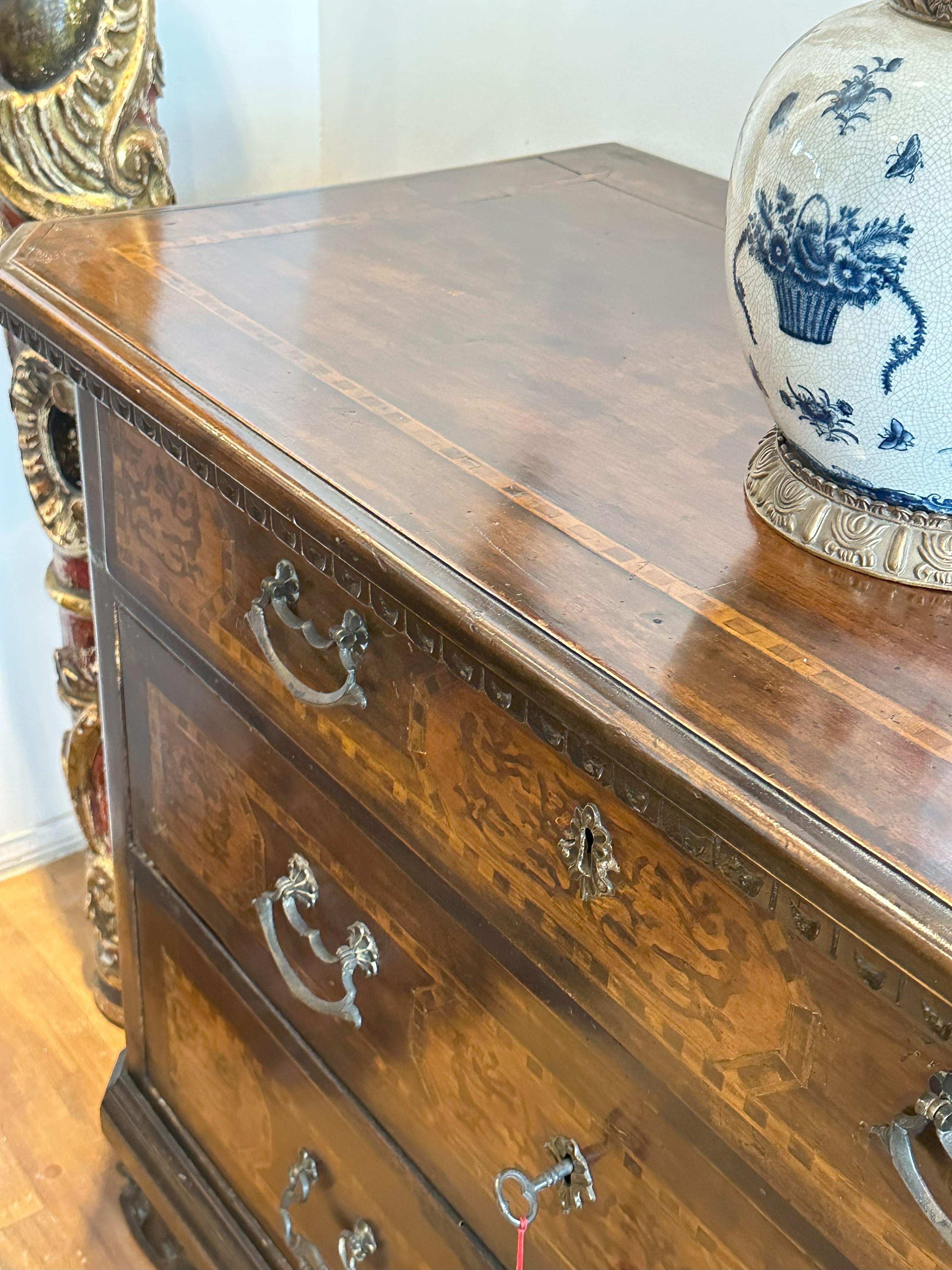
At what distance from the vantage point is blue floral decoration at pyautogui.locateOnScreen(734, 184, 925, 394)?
16.9 inches

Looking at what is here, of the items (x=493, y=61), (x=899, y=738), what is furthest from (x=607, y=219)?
(x=899, y=738)

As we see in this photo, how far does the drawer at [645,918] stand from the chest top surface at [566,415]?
40 mm

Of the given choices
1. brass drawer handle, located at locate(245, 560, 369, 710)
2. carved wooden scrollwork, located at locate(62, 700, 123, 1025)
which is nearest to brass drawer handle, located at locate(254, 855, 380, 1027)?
brass drawer handle, located at locate(245, 560, 369, 710)

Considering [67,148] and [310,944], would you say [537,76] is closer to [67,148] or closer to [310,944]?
[67,148]

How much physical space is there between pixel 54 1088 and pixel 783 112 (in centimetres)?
118

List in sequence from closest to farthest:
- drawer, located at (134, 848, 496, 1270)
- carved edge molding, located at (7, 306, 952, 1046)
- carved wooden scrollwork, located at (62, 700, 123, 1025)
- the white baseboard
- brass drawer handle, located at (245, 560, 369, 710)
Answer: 1. carved edge molding, located at (7, 306, 952, 1046)
2. brass drawer handle, located at (245, 560, 369, 710)
3. drawer, located at (134, 848, 496, 1270)
4. carved wooden scrollwork, located at (62, 700, 123, 1025)
5. the white baseboard

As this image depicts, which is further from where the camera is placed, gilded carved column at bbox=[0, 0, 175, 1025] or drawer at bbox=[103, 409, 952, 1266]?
gilded carved column at bbox=[0, 0, 175, 1025]

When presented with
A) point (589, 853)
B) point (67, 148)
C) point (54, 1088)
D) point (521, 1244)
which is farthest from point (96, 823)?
point (589, 853)

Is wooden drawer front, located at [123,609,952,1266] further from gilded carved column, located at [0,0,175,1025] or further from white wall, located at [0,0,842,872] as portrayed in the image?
white wall, located at [0,0,842,872]

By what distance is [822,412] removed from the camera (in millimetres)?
488

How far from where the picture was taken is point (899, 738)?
424 millimetres

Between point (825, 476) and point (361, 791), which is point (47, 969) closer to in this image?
point (361, 791)

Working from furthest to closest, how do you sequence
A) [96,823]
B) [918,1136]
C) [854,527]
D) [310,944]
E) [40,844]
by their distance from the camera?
1. [40,844]
2. [96,823]
3. [310,944]
4. [854,527]
5. [918,1136]

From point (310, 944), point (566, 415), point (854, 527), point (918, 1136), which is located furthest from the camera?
point (310, 944)
